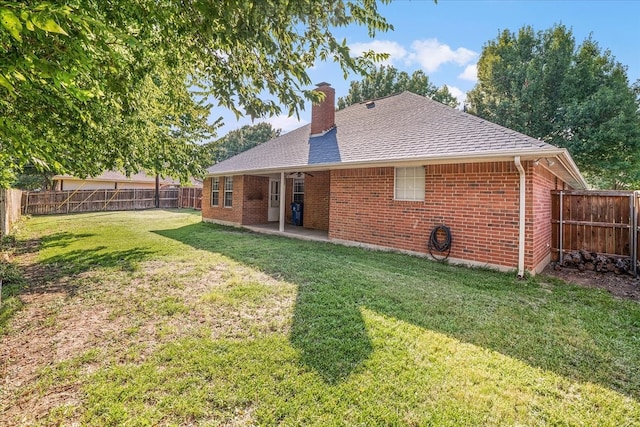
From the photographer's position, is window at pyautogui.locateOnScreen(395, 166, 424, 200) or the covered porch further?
the covered porch

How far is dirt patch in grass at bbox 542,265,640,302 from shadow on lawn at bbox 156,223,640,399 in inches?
25.6

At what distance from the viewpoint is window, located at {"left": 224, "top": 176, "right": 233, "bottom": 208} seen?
1391cm

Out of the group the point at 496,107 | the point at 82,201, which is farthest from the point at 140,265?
the point at 496,107

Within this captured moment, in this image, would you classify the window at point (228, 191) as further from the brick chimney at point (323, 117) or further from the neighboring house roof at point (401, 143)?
the brick chimney at point (323, 117)

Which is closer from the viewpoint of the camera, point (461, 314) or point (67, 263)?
point (461, 314)

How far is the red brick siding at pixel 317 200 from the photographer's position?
1222 cm

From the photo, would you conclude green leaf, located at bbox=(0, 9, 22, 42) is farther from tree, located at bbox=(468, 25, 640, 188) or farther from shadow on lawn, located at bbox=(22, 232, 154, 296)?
tree, located at bbox=(468, 25, 640, 188)

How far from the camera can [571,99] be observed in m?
17.4

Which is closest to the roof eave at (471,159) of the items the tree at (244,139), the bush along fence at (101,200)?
the bush along fence at (101,200)

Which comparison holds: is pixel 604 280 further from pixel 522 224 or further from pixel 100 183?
→ pixel 100 183

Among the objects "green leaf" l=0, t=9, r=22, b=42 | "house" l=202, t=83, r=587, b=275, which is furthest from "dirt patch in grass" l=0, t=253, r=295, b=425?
"house" l=202, t=83, r=587, b=275

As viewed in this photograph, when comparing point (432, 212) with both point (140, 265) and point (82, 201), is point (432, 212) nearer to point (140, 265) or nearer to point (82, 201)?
point (140, 265)

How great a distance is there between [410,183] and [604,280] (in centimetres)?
446

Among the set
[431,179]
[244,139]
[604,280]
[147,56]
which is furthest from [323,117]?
[244,139]
